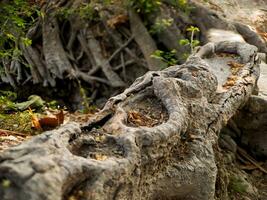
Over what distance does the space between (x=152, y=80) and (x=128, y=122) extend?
1.92ft

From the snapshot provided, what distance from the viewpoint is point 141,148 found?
2479mm

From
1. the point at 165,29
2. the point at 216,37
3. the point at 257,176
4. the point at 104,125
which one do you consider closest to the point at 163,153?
the point at 104,125

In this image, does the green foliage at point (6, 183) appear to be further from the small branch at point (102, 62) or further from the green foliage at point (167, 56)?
the small branch at point (102, 62)

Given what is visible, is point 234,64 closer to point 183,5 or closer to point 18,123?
point 18,123

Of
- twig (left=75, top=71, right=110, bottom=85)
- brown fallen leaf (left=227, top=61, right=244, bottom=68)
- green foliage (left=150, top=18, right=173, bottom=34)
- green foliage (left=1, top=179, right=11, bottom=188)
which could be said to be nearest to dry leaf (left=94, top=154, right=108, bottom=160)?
green foliage (left=1, top=179, right=11, bottom=188)

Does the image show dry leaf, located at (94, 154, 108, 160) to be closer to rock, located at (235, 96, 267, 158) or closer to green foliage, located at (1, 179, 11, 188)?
green foliage, located at (1, 179, 11, 188)

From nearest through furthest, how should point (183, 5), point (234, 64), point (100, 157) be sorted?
1. point (100, 157)
2. point (234, 64)
3. point (183, 5)

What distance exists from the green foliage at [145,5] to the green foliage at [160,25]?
0.90ft

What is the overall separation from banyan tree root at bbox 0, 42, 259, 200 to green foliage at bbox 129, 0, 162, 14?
373 cm

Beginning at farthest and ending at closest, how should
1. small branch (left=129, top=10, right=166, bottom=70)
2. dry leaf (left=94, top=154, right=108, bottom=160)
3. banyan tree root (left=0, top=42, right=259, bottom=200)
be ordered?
small branch (left=129, top=10, right=166, bottom=70) < dry leaf (left=94, top=154, right=108, bottom=160) < banyan tree root (left=0, top=42, right=259, bottom=200)

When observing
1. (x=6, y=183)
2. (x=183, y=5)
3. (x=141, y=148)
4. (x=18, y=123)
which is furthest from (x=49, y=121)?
(x=183, y=5)

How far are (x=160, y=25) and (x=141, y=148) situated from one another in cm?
513

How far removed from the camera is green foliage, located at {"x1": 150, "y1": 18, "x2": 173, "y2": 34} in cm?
721

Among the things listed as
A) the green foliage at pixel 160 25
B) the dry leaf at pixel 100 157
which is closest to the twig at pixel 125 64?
the green foliage at pixel 160 25
